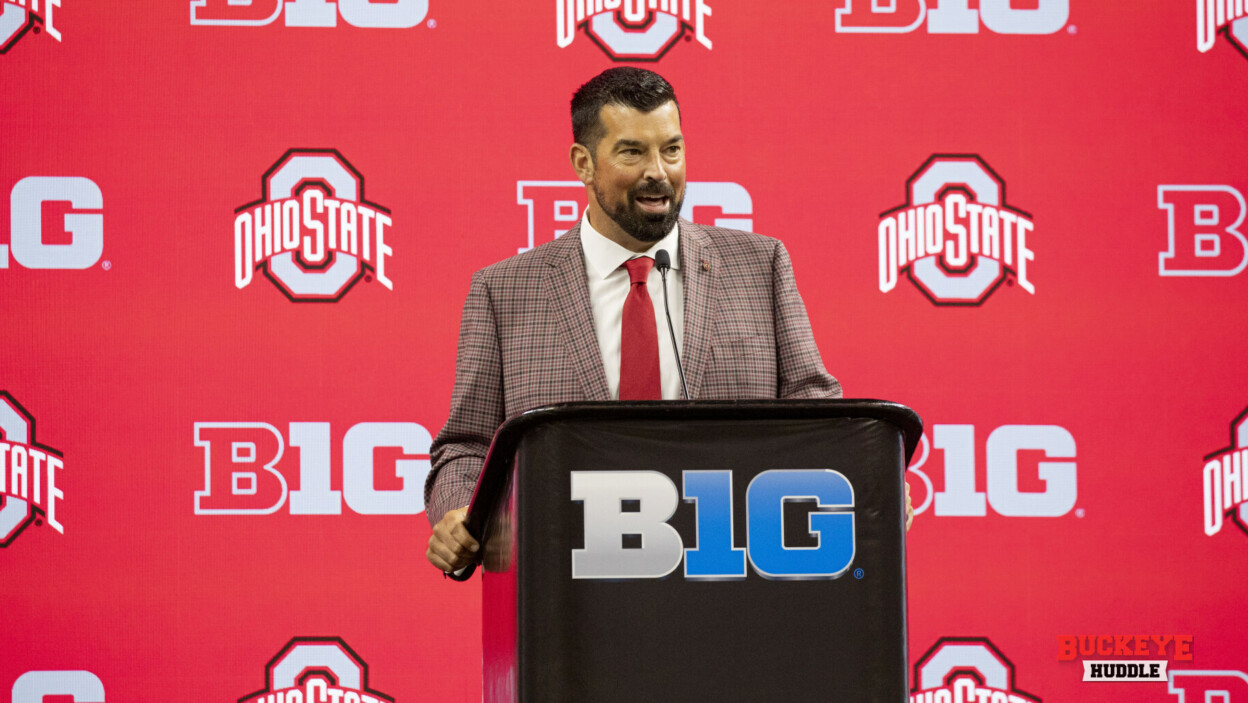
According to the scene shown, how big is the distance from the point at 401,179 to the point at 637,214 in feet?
4.01

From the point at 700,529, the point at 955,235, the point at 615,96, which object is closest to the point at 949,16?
the point at 955,235

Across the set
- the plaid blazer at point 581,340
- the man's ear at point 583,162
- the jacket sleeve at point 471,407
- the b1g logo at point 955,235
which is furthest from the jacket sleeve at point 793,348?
the b1g logo at point 955,235

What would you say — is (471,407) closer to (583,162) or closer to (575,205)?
(583,162)

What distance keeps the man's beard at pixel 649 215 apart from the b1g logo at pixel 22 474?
1693mm

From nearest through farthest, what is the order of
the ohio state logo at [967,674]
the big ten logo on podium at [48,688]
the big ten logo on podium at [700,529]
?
the big ten logo on podium at [700,529], the big ten logo on podium at [48,688], the ohio state logo at [967,674]

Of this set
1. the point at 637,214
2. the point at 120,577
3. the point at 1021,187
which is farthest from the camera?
the point at 1021,187

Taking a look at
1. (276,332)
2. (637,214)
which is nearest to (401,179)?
(276,332)

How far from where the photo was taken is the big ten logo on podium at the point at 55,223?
2988 millimetres

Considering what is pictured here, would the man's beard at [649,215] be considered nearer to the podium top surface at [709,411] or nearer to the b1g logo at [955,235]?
the podium top surface at [709,411]

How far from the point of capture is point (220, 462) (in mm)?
2959

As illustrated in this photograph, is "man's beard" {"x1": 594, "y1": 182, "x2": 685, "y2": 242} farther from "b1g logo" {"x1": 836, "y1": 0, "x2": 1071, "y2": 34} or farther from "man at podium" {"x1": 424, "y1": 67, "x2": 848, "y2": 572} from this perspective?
"b1g logo" {"x1": 836, "y1": 0, "x2": 1071, "y2": 34}

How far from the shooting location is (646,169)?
1.98 m

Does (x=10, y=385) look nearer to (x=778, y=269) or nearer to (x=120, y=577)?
(x=120, y=577)

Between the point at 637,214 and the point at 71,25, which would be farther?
the point at 71,25
